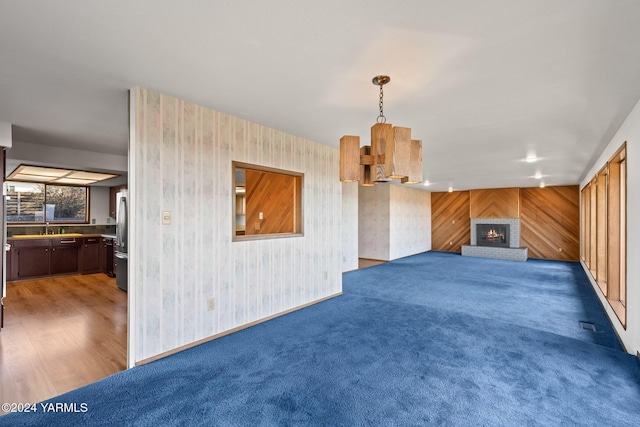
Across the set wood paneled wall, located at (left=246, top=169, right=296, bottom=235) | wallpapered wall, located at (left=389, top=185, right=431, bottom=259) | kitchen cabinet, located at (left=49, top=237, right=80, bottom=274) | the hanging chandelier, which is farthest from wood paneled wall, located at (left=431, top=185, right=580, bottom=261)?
kitchen cabinet, located at (left=49, top=237, right=80, bottom=274)

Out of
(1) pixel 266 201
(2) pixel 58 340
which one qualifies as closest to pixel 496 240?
(1) pixel 266 201

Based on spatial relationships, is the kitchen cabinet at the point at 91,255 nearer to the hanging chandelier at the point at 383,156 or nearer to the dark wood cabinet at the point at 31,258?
the dark wood cabinet at the point at 31,258

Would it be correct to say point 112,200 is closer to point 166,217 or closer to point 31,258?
point 31,258

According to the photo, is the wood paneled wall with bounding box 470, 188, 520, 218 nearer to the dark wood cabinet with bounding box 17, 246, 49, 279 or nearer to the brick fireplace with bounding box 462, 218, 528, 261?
the brick fireplace with bounding box 462, 218, 528, 261

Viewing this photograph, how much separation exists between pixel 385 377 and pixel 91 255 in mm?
7336

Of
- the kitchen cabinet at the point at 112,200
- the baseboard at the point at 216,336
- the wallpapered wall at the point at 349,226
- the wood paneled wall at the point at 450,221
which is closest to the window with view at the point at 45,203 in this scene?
the kitchen cabinet at the point at 112,200

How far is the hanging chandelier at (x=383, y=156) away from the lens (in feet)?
6.96

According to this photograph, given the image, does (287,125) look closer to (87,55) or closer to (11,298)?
(87,55)

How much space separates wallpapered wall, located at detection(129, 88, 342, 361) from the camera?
2.64 m

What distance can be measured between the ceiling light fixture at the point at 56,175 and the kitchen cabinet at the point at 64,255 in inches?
52.8

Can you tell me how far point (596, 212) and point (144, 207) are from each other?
745cm

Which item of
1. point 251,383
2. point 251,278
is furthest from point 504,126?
point 251,383

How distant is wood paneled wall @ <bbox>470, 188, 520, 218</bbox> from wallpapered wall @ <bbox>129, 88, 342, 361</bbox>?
861 cm

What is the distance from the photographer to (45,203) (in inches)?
270
